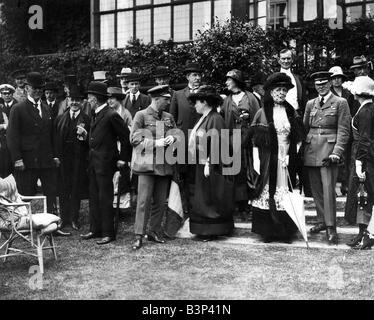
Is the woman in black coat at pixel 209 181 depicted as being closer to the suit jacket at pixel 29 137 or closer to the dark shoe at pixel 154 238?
the dark shoe at pixel 154 238

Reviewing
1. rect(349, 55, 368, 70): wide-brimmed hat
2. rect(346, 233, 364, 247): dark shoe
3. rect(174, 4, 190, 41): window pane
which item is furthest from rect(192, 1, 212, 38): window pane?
rect(346, 233, 364, 247): dark shoe

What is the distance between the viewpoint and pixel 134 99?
8.91 m

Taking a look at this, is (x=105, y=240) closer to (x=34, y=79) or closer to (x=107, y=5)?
(x=34, y=79)

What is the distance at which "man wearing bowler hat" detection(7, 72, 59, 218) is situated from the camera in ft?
25.1

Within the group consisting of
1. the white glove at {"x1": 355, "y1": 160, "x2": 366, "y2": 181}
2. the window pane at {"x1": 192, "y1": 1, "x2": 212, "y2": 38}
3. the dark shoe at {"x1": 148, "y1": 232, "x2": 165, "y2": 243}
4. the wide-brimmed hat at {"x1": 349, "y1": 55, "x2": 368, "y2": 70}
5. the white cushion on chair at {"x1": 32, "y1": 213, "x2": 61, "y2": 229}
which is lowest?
the dark shoe at {"x1": 148, "y1": 232, "x2": 165, "y2": 243}

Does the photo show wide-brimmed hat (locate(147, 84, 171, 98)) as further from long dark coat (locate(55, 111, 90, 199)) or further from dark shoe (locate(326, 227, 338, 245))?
dark shoe (locate(326, 227, 338, 245))

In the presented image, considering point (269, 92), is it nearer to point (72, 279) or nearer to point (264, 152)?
point (264, 152)

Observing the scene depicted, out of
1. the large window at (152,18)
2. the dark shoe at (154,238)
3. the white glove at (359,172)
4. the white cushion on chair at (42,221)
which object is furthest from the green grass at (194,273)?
the large window at (152,18)

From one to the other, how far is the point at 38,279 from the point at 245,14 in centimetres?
963

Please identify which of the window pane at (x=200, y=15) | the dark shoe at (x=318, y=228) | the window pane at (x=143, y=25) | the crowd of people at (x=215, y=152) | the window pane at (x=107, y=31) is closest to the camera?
the crowd of people at (x=215, y=152)

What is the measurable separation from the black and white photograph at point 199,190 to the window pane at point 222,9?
13.6 ft

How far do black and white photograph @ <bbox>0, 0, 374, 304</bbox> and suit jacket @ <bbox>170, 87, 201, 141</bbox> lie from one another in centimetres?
2

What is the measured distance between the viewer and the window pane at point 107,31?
16.1m
